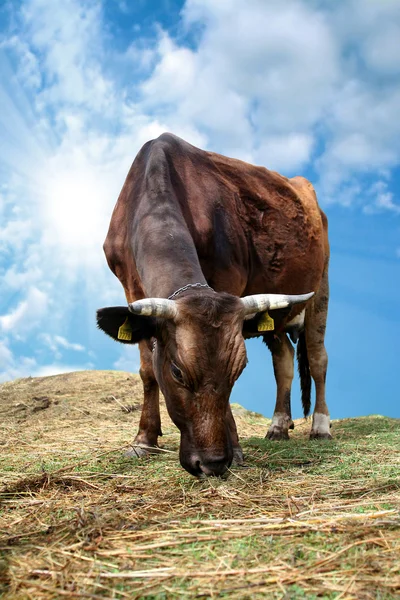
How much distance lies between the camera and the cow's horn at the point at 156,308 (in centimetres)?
445

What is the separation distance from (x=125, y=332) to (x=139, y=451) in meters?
1.61

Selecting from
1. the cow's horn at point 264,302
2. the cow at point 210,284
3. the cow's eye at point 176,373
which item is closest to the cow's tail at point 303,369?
the cow at point 210,284

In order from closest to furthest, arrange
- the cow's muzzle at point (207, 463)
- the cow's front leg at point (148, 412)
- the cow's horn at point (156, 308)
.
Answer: the cow's muzzle at point (207, 463) → the cow's horn at point (156, 308) → the cow's front leg at point (148, 412)

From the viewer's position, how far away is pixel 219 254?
641 centimetres

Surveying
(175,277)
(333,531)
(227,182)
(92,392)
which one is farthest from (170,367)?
(92,392)

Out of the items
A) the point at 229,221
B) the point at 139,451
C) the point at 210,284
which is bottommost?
the point at 139,451

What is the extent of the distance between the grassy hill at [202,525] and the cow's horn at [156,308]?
120cm

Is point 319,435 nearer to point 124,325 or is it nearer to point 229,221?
point 229,221

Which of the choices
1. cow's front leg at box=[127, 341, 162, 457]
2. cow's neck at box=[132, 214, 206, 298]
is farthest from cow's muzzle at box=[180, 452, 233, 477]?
cow's front leg at box=[127, 341, 162, 457]

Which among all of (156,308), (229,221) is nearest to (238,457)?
(156,308)

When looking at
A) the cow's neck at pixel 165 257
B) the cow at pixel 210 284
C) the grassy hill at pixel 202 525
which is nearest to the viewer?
the grassy hill at pixel 202 525

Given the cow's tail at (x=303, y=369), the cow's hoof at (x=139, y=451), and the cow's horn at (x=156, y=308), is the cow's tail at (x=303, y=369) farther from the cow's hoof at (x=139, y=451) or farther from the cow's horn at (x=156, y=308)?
the cow's horn at (x=156, y=308)

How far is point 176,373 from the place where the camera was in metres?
4.43

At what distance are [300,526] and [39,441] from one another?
16.3ft
